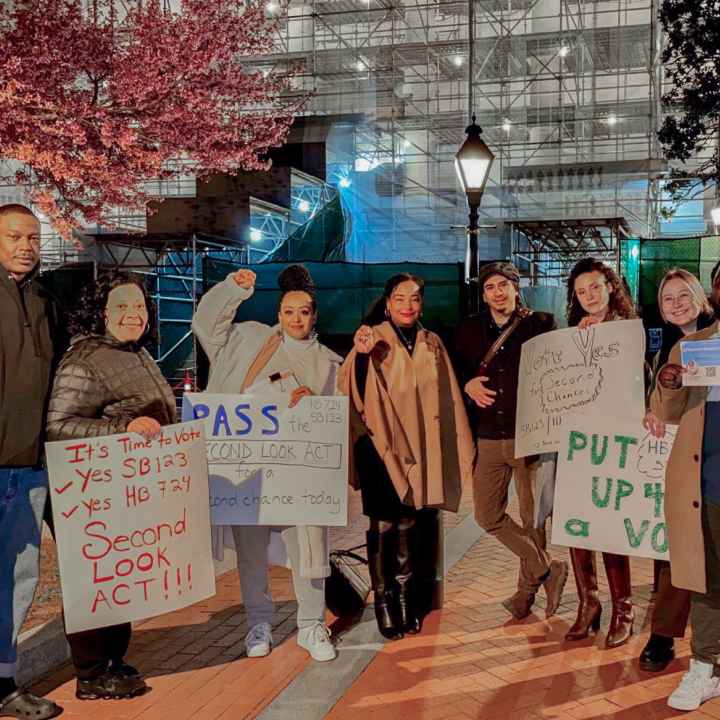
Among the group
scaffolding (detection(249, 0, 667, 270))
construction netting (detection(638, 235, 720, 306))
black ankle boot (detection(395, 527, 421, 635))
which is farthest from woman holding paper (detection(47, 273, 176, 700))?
scaffolding (detection(249, 0, 667, 270))

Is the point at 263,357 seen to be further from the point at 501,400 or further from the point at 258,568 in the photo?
the point at 501,400

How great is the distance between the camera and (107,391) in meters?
4.47

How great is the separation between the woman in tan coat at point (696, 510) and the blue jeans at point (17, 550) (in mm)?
2821

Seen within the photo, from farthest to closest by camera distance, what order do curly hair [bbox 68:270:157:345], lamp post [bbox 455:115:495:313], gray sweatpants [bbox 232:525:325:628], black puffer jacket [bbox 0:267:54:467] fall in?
lamp post [bbox 455:115:495:313], gray sweatpants [bbox 232:525:325:628], curly hair [bbox 68:270:157:345], black puffer jacket [bbox 0:267:54:467]

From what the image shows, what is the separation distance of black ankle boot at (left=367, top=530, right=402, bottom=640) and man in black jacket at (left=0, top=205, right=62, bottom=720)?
1843 millimetres

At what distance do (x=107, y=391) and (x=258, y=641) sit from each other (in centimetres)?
170

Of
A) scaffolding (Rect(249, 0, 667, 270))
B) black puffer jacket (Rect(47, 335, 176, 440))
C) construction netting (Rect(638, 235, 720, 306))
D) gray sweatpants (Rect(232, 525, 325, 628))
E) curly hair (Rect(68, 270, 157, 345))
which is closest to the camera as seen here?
black puffer jacket (Rect(47, 335, 176, 440))

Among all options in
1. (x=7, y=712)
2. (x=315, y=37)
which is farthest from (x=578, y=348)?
(x=315, y=37)

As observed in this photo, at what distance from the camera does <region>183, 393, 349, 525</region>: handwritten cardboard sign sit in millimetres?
5250

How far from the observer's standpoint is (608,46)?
29.8 meters

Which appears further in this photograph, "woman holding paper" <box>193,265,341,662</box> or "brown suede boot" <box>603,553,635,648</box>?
"brown suede boot" <box>603,553,635,648</box>

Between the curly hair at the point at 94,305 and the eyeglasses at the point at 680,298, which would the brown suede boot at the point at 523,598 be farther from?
the curly hair at the point at 94,305

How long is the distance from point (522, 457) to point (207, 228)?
15996 mm

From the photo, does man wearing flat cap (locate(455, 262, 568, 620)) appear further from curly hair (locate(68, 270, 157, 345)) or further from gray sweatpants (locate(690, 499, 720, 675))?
curly hair (locate(68, 270, 157, 345))
